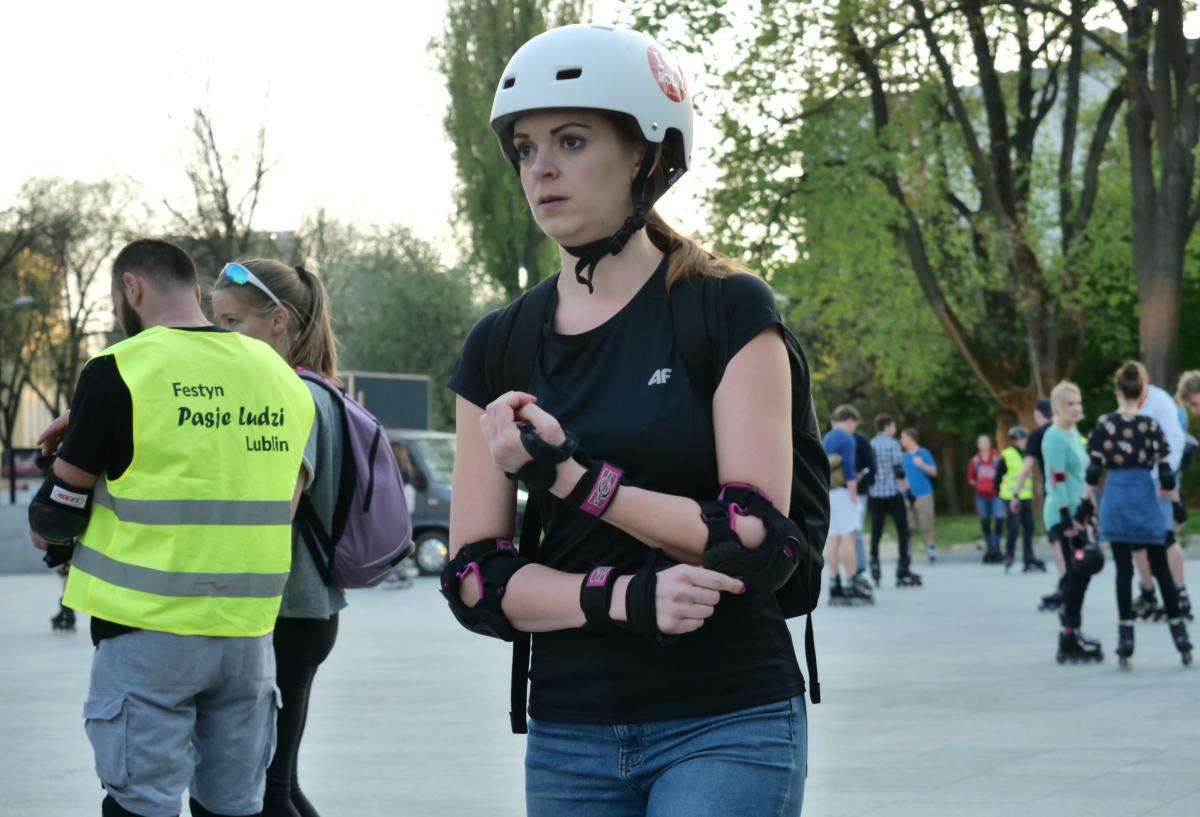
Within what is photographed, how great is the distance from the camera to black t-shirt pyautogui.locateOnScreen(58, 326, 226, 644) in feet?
13.5

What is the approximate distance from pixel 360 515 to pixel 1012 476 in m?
18.8

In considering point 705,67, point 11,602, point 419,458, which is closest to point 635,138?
point 11,602

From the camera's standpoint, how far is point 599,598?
261 cm

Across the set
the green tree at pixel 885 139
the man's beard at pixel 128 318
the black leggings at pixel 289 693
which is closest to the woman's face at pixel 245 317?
the man's beard at pixel 128 318

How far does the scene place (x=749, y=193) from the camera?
88.1ft

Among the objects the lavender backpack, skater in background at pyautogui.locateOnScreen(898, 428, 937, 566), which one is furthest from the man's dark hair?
skater in background at pyautogui.locateOnScreen(898, 428, 937, 566)

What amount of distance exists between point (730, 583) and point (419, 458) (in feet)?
73.2

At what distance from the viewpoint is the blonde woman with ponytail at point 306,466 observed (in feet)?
15.8

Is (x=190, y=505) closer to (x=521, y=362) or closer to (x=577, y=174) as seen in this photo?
(x=521, y=362)

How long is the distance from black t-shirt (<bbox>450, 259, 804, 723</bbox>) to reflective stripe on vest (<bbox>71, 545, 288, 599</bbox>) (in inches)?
65.3

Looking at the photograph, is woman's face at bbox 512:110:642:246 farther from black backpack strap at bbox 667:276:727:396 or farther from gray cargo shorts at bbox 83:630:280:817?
gray cargo shorts at bbox 83:630:280:817

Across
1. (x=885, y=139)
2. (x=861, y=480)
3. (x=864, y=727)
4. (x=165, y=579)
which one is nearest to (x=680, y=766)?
(x=165, y=579)

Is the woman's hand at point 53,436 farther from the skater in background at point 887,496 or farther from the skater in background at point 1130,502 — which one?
the skater in background at point 887,496

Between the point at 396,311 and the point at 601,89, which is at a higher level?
the point at 396,311
